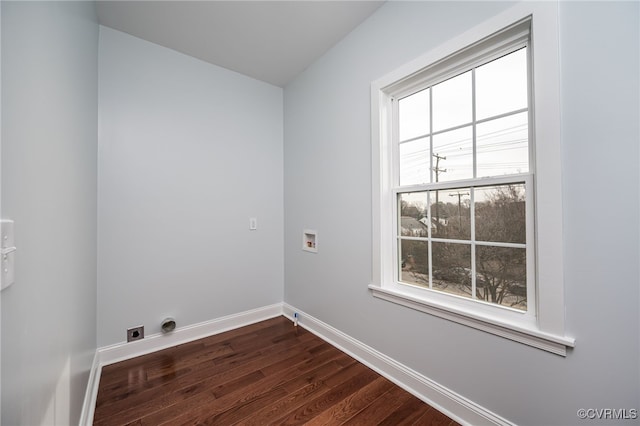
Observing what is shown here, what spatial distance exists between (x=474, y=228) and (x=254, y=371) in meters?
1.76

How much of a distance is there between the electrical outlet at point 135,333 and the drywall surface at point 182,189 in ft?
0.12

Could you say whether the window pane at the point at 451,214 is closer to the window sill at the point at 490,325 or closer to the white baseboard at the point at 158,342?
the window sill at the point at 490,325

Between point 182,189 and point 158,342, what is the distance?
1.31 meters

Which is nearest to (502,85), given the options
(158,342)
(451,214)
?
(451,214)

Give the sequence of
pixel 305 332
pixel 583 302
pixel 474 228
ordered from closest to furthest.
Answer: pixel 583 302 → pixel 474 228 → pixel 305 332

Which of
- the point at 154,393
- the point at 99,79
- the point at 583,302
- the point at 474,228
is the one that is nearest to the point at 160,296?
the point at 154,393

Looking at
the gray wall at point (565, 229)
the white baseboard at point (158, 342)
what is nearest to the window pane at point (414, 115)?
the gray wall at point (565, 229)

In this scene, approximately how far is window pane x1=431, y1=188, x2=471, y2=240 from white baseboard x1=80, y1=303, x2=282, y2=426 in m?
1.99

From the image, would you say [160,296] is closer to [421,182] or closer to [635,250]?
[421,182]

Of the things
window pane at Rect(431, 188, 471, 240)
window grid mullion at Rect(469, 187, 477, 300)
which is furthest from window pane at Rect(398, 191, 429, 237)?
window grid mullion at Rect(469, 187, 477, 300)

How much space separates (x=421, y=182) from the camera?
5.67ft

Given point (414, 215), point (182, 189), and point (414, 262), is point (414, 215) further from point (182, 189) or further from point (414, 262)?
point (182, 189)

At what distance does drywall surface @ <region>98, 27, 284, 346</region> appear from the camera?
2.02 metres

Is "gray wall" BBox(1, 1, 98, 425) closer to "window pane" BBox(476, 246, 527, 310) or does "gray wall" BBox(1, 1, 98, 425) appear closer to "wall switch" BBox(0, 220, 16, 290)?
"wall switch" BBox(0, 220, 16, 290)
